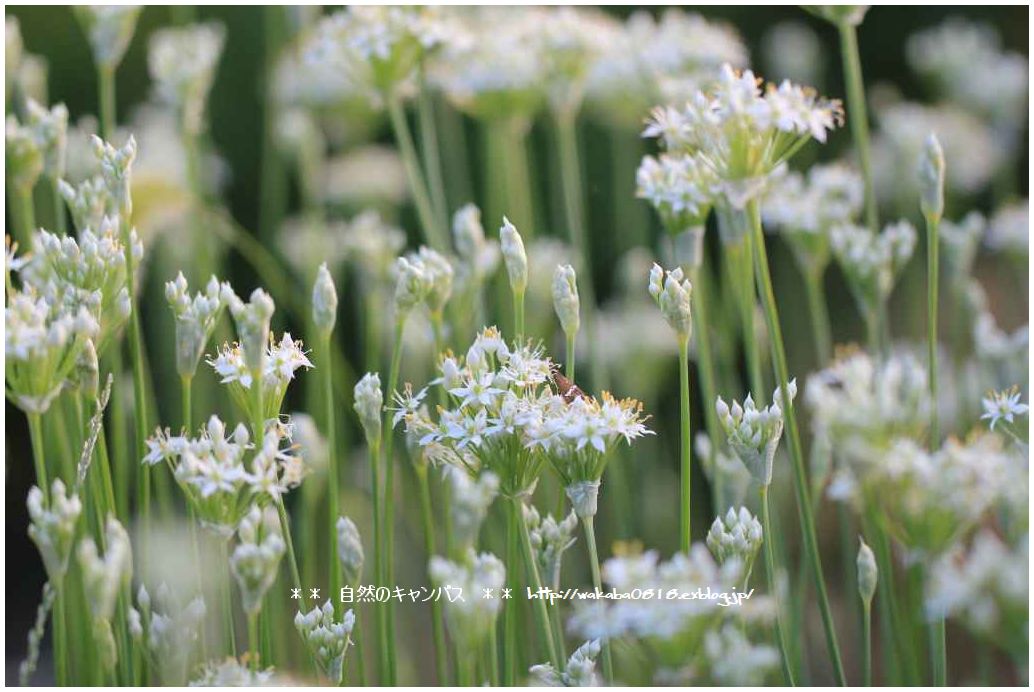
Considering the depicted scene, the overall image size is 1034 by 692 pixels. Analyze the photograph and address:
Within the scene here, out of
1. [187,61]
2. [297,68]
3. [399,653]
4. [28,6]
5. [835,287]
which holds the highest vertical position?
[28,6]

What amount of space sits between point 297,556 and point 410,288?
115 cm

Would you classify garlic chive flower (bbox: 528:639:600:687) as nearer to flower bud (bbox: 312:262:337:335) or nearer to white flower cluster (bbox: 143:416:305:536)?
white flower cluster (bbox: 143:416:305:536)

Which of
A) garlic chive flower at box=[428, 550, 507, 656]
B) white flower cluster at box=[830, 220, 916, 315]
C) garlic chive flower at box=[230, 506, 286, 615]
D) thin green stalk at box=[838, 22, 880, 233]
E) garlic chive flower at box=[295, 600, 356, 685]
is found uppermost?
thin green stalk at box=[838, 22, 880, 233]

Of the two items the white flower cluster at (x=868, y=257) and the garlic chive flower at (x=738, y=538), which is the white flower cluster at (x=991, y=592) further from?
the white flower cluster at (x=868, y=257)

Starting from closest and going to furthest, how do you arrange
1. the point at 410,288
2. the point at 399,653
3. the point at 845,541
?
the point at 410,288
the point at 845,541
the point at 399,653

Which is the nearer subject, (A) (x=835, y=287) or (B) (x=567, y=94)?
(B) (x=567, y=94)

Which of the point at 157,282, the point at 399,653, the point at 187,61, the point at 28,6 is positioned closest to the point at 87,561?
the point at 399,653

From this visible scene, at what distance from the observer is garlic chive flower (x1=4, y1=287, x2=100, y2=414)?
1309 millimetres

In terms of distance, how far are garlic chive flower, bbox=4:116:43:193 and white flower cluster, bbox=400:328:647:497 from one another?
796mm

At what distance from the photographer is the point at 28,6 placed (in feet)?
11.1

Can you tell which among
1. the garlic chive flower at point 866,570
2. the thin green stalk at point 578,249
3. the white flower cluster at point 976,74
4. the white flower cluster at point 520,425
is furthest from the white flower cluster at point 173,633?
the white flower cluster at point 976,74

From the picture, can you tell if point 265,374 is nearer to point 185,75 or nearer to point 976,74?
point 185,75

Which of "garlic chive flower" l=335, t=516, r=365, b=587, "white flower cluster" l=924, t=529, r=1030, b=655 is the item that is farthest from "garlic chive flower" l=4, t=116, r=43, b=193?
"white flower cluster" l=924, t=529, r=1030, b=655

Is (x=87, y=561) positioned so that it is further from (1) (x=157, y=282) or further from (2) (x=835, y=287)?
(2) (x=835, y=287)
